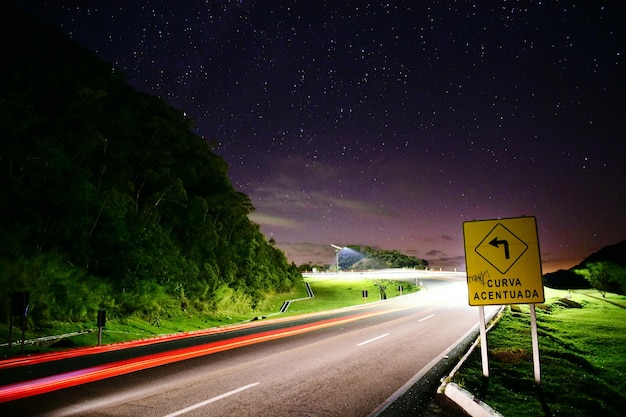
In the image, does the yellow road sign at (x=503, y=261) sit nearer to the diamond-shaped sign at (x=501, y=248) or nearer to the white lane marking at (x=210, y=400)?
the diamond-shaped sign at (x=501, y=248)

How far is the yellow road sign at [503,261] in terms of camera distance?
700 centimetres

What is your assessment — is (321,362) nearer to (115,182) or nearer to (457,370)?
(457,370)

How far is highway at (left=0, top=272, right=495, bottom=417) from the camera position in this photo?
6.36 m

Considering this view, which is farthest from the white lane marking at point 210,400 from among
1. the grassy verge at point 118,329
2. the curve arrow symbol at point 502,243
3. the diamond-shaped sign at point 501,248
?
the grassy verge at point 118,329

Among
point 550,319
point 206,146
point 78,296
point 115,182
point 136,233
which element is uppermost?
point 206,146

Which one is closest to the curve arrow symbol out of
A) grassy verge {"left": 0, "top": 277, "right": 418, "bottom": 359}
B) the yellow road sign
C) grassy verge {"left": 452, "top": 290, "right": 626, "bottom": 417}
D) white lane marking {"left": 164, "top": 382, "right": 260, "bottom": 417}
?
the yellow road sign

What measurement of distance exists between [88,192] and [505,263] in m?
18.9

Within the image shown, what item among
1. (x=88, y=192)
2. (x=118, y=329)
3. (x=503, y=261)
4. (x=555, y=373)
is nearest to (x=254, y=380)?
(x=503, y=261)

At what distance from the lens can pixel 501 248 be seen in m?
7.27

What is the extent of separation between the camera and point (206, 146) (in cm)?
3603

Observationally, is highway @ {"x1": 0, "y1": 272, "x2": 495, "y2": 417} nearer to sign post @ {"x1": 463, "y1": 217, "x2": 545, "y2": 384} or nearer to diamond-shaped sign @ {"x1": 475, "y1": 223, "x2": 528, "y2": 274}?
sign post @ {"x1": 463, "y1": 217, "x2": 545, "y2": 384}

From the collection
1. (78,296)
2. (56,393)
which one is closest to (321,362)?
(56,393)

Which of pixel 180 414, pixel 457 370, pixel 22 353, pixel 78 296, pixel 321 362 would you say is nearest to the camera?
pixel 180 414

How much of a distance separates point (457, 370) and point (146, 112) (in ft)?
90.7
